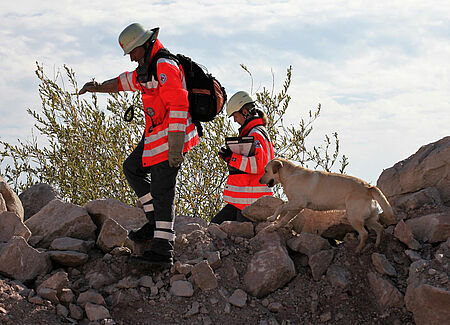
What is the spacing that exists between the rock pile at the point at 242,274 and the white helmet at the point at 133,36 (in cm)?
194

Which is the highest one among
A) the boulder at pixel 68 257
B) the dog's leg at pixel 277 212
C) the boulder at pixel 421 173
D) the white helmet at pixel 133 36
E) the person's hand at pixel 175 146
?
the white helmet at pixel 133 36

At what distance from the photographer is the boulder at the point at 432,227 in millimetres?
5293

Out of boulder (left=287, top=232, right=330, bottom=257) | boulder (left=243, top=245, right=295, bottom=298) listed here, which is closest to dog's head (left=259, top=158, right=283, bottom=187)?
boulder (left=287, top=232, right=330, bottom=257)

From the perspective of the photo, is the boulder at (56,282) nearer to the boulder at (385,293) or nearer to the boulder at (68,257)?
the boulder at (68,257)

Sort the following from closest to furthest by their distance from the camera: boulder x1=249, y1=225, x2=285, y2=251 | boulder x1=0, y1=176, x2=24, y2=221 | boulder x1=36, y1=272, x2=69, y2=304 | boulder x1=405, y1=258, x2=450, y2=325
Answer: boulder x1=405, y1=258, x2=450, y2=325, boulder x1=36, y1=272, x2=69, y2=304, boulder x1=249, y1=225, x2=285, y2=251, boulder x1=0, y1=176, x2=24, y2=221

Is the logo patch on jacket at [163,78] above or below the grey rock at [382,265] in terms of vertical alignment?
above

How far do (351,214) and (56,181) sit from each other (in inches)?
309

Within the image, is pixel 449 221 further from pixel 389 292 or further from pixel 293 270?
pixel 293 270

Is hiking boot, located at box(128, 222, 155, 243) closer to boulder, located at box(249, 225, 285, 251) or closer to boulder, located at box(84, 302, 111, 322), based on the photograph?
Answer: boulder, located at box(84, 302, 111, 322)

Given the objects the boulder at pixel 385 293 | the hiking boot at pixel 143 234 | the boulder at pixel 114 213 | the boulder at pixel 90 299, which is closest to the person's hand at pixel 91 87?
the boulder at pixel 114 213

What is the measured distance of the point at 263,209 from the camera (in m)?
6.18

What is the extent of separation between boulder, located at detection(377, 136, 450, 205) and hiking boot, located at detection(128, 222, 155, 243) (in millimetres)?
2849

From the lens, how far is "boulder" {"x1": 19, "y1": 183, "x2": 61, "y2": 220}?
7.94 meters

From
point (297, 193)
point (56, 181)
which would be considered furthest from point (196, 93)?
point (56, 181)
